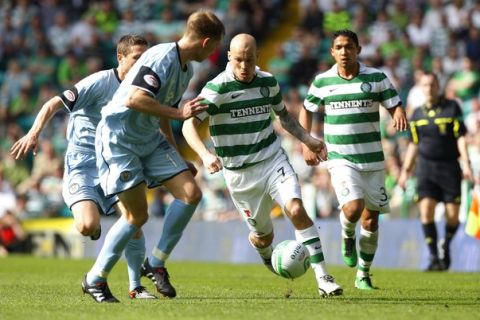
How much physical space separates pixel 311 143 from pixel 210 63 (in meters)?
16.6

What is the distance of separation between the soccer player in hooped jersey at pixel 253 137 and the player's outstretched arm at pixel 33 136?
4.15 ft

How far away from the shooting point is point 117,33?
29016 millimetres

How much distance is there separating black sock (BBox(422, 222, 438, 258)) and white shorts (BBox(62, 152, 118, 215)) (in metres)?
6.19

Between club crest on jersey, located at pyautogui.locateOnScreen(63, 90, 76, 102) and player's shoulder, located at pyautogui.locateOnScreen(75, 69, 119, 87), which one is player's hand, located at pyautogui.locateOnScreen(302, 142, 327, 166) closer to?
player's shoulder, located at pyautogui.locateOnScreen(75, 69, 119, 87)

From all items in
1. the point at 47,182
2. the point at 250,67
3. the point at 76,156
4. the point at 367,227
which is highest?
the point at 250,67

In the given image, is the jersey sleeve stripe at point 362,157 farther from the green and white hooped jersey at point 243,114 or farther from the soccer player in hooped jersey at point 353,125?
the green and white hooped jersey at point 243,114

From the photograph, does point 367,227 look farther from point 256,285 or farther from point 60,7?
point 60,7

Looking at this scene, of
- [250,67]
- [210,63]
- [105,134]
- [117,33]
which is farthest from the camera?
[117,33]

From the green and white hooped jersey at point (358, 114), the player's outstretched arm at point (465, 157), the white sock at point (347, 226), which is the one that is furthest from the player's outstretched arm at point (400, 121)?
the player's outstretched arm at point (465, 157)

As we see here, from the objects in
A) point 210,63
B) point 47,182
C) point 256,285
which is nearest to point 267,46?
point 210,63

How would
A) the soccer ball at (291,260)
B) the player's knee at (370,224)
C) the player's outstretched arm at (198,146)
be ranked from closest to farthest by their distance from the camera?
the player's outstretched arm at (198,146)
the soccer ball at (291,260)
the player's knee at (370,224)

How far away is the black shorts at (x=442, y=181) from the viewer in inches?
642

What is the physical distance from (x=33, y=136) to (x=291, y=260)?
8.65ft

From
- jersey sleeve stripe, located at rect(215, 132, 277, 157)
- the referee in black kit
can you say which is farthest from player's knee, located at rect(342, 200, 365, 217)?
the referee in black kit
